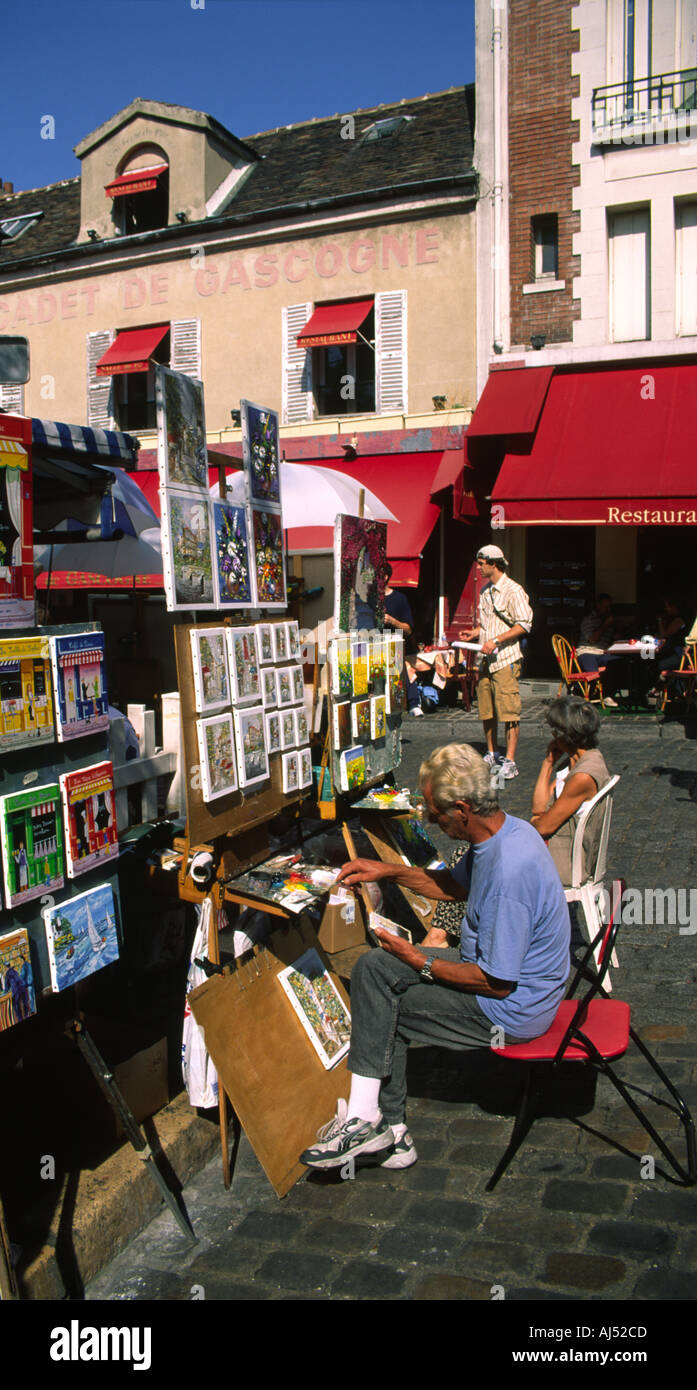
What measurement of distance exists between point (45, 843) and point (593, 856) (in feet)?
8.47

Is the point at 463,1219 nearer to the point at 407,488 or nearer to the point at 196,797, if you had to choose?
the point at 196,797

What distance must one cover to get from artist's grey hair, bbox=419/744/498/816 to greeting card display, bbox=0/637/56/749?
1184mm

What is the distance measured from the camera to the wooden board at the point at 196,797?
11.6 ft

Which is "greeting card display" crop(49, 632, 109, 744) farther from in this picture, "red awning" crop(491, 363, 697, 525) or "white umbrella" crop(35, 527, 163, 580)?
"red awning" crop(491, 363, 697, 525)

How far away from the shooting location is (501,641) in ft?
27.8

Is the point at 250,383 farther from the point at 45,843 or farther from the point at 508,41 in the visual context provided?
the point at 45,843

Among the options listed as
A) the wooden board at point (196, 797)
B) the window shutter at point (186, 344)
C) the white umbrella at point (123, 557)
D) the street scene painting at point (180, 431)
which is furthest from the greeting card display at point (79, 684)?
the window shutter at point (186, 344)

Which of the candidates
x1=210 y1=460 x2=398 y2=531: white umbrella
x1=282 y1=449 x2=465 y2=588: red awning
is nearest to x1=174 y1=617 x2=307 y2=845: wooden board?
x1=210 y1=460 x2=398 y2=531: white umbrella

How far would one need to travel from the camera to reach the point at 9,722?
9.40 feet

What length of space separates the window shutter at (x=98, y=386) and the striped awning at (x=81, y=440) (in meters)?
14.0

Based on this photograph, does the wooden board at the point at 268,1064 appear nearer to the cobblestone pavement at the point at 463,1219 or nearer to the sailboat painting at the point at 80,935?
the cobblestone pavement at the point at 463,1219

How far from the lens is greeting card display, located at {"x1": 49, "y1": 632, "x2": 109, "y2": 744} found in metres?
3.05

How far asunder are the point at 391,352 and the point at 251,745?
12219 millimetres
